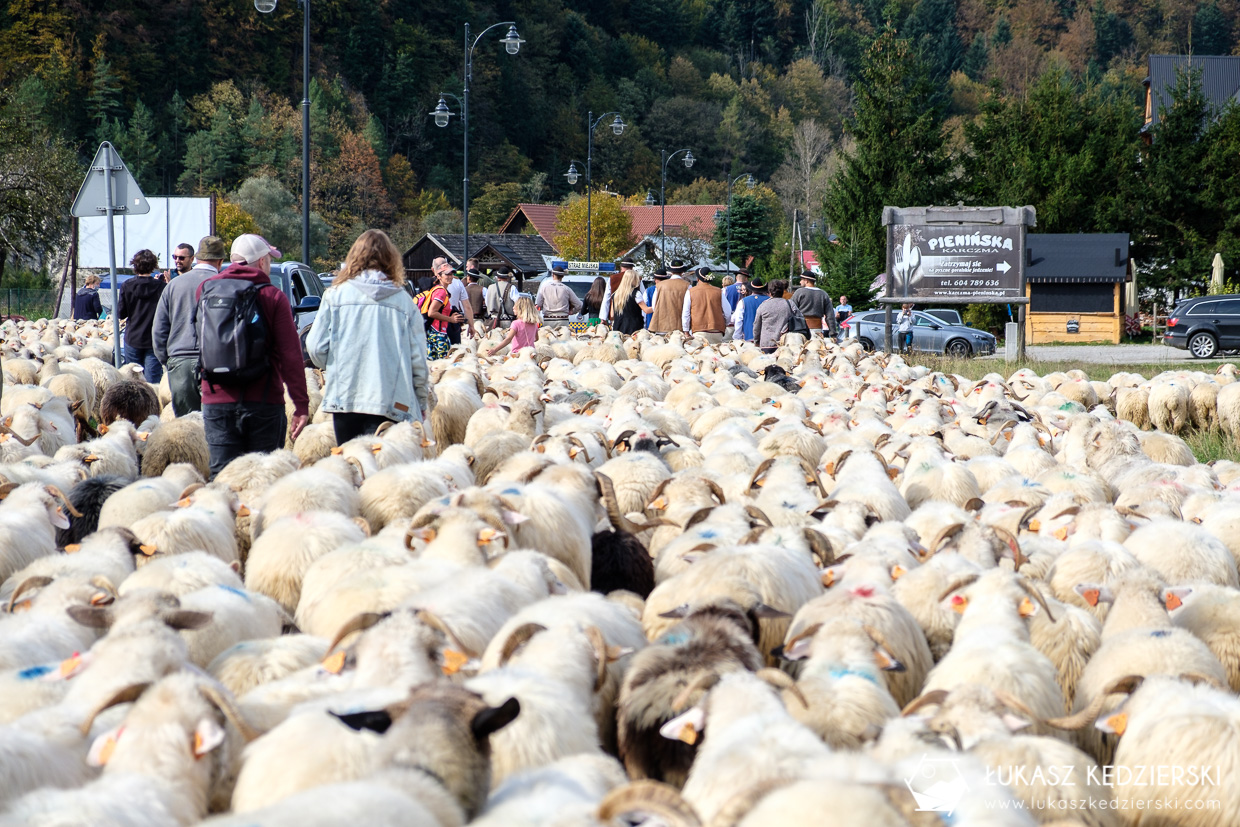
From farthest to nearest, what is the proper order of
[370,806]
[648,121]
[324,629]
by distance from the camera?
[648,121]
[324,629]
[370,806]

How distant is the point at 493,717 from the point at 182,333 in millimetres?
6053

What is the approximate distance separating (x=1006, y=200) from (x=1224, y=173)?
708cm

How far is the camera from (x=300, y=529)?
17.1 ft

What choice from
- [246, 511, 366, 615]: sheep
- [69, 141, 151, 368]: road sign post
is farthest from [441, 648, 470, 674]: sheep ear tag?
[69, 141, 151, 368]: road sign post

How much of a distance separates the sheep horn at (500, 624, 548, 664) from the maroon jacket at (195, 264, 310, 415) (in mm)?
3466

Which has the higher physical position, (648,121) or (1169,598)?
(648,121)

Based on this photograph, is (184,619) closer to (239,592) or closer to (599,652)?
(239,592)

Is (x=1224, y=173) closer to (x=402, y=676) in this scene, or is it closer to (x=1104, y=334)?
(x=1104, y=334)

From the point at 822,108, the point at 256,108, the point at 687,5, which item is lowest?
the point at 256,108

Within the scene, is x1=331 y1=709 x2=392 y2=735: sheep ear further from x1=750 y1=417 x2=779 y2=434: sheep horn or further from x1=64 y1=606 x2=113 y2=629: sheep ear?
x1=750 y1=417 x2=779 y2=434: sheep horn

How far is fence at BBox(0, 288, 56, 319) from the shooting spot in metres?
40.7

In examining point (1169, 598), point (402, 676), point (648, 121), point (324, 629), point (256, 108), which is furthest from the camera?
point (648, 121)

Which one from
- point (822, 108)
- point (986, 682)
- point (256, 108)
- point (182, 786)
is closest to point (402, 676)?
point (182, 786)

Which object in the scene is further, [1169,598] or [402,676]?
[1169,598]
